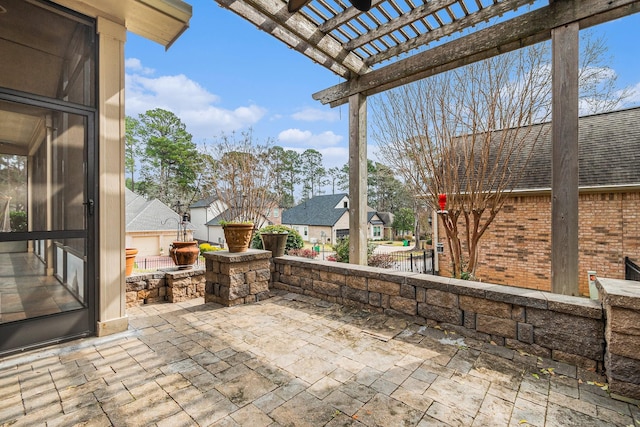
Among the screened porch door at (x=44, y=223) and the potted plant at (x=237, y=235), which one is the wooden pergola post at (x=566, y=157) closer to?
the potted plant at (x=237, y=235)

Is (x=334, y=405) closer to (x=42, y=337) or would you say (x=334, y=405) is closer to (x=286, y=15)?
(x=42, y=337)

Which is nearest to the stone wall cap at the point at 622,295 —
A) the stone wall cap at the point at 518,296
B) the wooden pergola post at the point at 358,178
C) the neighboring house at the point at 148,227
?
the stone wall cap at the point at 518,296

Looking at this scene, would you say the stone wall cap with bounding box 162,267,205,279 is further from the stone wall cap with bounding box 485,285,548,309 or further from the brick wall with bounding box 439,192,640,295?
the brick wall with bounding box 439,192,640,295

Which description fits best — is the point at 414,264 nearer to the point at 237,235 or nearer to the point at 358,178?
the point at 358,178

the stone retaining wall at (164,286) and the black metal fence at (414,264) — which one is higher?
the stone retaining wall at (164,286)

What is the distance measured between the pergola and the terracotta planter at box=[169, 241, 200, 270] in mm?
2428

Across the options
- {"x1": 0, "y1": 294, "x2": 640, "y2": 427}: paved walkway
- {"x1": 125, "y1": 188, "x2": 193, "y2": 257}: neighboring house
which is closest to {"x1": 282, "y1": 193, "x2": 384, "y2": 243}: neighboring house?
{"x1": 125, "y1": 188, "x2": 193, "y2": 257}: neighboring house

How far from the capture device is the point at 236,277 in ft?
12.3

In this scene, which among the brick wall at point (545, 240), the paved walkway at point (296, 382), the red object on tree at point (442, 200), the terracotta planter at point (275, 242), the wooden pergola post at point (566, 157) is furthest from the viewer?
the brick wall at point (545, 240)

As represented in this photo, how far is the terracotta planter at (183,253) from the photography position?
4156mm

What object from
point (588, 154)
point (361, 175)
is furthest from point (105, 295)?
point (588, 154)

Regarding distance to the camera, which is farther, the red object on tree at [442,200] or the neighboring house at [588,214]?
the neighboring house at [588,214]

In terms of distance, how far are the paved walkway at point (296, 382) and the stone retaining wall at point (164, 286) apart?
114 centimetres

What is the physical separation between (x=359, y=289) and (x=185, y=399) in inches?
87.1
